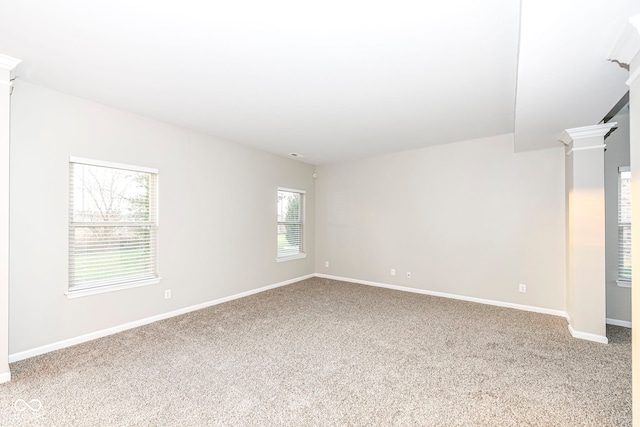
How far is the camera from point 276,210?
565cm

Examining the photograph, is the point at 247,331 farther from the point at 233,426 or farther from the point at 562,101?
the point at 562,101

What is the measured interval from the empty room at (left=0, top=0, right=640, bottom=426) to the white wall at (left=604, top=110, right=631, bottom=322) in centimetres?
3

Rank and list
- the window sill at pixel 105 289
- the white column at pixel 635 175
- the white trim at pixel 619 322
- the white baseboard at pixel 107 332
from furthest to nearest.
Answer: the white trim at pixel 619 322 → the window sill at pixel 105 289 → the white baseboard at pixel 107 332 → the white column at pixel 635 175

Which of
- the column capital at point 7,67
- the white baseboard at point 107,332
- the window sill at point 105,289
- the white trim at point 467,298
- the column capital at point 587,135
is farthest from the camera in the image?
the white trim at point 467,298

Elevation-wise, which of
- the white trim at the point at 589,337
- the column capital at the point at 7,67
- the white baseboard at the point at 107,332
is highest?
the column capital at the point at 7,67

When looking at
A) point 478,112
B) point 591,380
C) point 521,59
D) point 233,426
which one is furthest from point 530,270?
point 233,426

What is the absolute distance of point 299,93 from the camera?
2.98 m

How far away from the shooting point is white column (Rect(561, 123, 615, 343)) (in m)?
3.26

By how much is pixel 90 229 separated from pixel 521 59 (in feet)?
13.8

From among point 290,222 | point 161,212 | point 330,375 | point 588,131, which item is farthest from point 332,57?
point 290,222

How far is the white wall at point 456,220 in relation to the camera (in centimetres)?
425

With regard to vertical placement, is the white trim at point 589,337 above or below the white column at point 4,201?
below

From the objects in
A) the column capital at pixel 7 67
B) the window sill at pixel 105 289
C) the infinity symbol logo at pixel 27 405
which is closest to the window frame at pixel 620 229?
the window sill at pixel 105 289

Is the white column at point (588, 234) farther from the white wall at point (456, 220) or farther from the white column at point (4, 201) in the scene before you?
the white column at point (4, 201)
